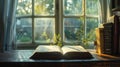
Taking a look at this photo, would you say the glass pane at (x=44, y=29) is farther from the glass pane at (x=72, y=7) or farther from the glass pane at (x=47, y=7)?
the glass pane at (x=72, y=7)

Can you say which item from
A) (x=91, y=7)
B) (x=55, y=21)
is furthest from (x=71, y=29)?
(x=91, y=7)

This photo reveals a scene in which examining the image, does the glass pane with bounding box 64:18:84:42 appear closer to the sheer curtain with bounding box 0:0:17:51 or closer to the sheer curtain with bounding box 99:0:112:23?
the sheer curtain with bounding box 99:0:112:23

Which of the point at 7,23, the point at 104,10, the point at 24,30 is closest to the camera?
the point at 7,23

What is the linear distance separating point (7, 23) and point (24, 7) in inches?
15.3

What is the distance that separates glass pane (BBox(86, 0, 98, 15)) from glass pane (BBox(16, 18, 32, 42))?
64cm

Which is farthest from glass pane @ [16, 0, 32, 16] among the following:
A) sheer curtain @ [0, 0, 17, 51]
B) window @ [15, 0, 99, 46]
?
sheer curtain @ [0, 0, 17, 51]

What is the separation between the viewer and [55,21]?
271 centimetres

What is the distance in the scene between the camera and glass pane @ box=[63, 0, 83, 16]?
2740mm

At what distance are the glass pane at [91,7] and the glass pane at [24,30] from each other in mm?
637

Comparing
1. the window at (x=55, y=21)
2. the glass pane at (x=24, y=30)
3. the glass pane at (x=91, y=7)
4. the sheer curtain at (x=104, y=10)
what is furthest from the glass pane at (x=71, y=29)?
the glass pane at (x=24, y=30)

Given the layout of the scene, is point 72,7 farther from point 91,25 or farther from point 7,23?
point 7,23
